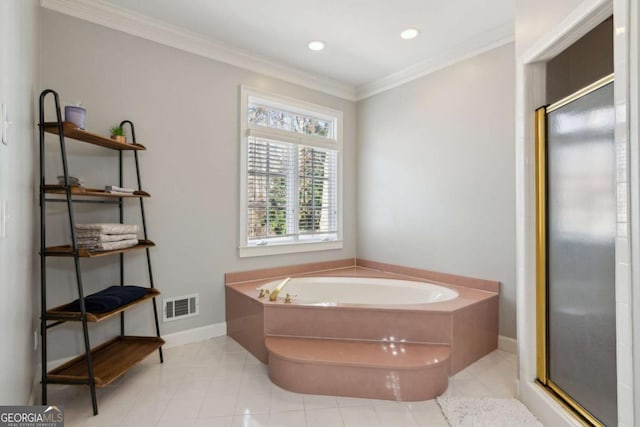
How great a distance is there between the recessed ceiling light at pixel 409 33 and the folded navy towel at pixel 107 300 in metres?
2.95

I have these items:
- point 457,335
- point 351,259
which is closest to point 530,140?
point 457,335

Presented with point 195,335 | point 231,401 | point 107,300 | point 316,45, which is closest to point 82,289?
point 107,300

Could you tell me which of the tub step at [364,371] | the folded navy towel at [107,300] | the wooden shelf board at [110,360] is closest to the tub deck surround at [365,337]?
the tub step at [364,371]

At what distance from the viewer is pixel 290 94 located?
3559 mm

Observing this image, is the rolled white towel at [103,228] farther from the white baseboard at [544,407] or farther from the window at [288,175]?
the white baseboard at [544,407]

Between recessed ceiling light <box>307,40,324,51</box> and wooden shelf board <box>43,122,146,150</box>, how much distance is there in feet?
5.61

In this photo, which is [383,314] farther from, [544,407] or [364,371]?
[544,407]

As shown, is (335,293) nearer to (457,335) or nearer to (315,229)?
(315,229)

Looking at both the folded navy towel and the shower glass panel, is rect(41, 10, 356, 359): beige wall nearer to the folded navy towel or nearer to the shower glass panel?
the folded navy towel

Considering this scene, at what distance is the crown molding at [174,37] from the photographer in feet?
7.84

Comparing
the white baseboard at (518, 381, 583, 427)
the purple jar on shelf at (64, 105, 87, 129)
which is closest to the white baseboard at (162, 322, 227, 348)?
the purple jar on shelf at (64, 105, 87, 129)

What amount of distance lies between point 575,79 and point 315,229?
2677 mm

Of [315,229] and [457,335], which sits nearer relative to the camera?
[457,335]


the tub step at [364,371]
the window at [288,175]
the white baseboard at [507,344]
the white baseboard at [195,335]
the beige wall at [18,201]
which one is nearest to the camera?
the beige wall at [18,201]
